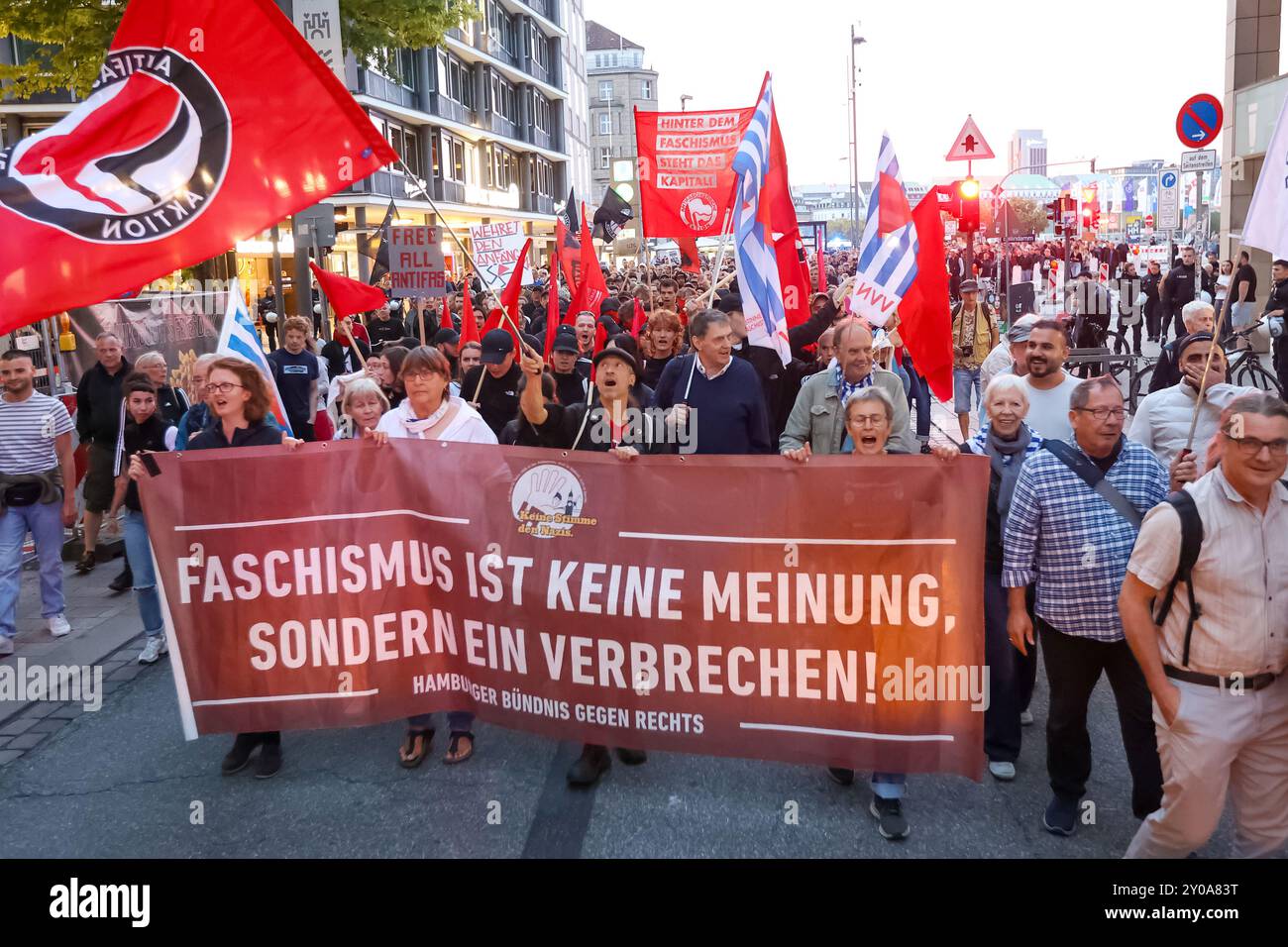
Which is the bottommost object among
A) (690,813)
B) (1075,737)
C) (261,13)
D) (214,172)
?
(690,813)

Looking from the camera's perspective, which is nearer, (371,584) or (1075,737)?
(1075,737)

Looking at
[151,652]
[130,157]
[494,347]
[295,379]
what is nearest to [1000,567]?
[494,347]

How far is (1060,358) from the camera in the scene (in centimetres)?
579

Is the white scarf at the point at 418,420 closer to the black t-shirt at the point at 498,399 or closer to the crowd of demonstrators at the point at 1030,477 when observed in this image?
the crowd of demonstrators at the point at 1030,477

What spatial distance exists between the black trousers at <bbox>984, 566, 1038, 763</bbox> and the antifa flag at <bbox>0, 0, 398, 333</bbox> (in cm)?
340

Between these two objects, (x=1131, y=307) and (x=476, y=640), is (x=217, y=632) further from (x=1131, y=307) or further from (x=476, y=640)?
(x=1131, y=307)

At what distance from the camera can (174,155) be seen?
4.86 meters

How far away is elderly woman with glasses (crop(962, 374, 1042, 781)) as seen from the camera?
4973 millimetres

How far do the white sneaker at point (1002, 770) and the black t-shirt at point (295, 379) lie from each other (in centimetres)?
684

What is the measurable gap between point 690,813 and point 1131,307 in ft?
62.5

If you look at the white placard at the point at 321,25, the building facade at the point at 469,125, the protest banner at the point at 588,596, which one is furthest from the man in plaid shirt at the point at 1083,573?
the building facade at the point at 469,125

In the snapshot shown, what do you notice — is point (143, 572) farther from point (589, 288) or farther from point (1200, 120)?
point (1200, 120)
